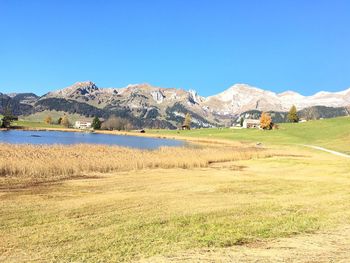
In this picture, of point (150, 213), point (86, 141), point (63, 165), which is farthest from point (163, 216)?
point (86, 141)

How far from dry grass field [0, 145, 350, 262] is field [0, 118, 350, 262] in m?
0.04

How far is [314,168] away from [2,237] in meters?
34.1

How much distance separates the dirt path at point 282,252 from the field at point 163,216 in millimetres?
31

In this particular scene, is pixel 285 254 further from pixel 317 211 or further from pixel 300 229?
pixel 317 211

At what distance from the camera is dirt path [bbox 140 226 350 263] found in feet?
41.4

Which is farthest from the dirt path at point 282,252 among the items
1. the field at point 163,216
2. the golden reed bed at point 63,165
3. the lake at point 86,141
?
the lake at point 86,141

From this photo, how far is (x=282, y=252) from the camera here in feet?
44.0

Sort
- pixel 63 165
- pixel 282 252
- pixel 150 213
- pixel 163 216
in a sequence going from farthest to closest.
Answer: pixel 63 165 < pixel 150 213 < pixel 163 216 < pixel 282 252

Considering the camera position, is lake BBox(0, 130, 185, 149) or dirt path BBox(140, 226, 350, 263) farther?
lake BBox(0, 130, 185, 149)

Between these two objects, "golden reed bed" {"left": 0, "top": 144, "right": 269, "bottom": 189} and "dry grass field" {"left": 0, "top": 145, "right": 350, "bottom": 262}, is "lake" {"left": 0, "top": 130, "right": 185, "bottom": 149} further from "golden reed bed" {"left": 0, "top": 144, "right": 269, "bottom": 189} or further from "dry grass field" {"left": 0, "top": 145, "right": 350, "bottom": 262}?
"dry grass field" {"left": 0, "top": 145, "right": 350, "bottom": 262}

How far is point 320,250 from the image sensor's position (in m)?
13.7

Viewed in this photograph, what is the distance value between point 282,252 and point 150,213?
23.4ft

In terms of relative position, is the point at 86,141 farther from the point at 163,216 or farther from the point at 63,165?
the point at 163,216

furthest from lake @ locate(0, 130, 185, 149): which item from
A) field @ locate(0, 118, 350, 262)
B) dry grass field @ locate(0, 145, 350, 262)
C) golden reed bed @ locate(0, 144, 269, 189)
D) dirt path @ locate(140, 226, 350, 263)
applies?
dirt path @ locate(140, 226, 350, 263)
